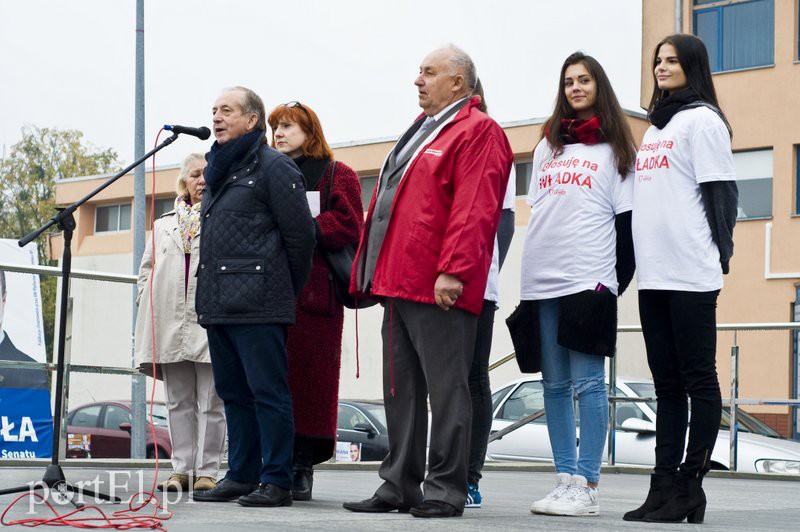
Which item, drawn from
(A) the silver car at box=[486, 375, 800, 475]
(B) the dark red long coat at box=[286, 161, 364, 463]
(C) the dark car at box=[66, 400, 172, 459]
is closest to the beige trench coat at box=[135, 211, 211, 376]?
(B) the dark red long coat at box=[286, 161, 364, 463]

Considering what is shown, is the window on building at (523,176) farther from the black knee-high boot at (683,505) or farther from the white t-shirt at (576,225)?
the black knee-high boot at (683,505)

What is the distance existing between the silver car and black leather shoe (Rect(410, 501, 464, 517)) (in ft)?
14.7

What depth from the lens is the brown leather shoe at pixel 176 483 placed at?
6562mm

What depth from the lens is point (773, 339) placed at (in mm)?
11695

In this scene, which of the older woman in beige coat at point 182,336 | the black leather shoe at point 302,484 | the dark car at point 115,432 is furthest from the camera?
the dark car at point 115,432

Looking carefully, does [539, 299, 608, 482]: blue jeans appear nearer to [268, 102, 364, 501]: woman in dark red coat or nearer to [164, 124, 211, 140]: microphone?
[268, 102, 364, 501]: woman in dark red coat

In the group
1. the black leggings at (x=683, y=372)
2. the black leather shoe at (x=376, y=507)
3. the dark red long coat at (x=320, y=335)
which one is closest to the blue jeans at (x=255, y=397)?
the dark red long coat at (x=320, y=335)

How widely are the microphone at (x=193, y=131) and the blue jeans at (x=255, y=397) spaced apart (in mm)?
830

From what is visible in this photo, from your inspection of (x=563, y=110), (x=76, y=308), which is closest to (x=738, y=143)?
(x=76, y=308)

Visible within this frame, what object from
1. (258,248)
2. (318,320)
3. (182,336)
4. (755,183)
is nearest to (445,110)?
(258,248)

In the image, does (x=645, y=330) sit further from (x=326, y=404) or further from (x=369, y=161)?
(x=369, y=161)

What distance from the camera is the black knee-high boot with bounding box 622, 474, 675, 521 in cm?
537

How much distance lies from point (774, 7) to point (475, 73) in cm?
2423

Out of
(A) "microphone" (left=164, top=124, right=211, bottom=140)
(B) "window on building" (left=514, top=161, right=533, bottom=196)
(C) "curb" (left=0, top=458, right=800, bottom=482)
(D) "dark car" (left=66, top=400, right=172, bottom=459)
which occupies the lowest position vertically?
(D) "dark car" (left=66, top=400, right=172, bottom=459)
